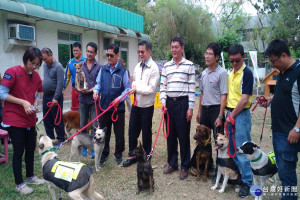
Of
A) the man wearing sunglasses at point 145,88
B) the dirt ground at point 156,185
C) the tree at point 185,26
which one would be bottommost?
the dirt ground at point 156,185

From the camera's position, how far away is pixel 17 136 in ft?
10.4

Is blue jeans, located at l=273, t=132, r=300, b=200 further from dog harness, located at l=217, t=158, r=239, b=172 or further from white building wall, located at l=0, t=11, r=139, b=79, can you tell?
white building wall, located at l=0, t=11, r=139, b=79

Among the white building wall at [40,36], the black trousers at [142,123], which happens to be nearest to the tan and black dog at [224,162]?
the black trousers at [142,123]

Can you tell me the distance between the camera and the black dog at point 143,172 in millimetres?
3355

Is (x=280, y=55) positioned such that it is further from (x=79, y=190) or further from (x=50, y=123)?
(x=50, y=123)

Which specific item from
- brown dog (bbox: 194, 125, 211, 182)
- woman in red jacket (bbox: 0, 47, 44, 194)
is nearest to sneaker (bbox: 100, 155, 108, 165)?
woman in red jacket (bbox: 0, 47, 44, 194)

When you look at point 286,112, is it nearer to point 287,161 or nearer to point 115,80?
point 287,161

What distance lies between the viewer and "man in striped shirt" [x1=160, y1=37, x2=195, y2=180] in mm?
3715

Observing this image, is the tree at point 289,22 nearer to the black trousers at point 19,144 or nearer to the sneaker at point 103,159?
the sneaker at point 103,159

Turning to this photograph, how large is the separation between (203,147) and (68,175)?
2.06m

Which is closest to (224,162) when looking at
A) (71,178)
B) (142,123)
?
(142,123)

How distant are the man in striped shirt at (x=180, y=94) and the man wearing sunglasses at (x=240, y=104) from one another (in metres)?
0.65

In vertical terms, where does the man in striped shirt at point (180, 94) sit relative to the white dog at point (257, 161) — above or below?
above

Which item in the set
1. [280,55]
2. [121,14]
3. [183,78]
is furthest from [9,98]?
[121,14]
